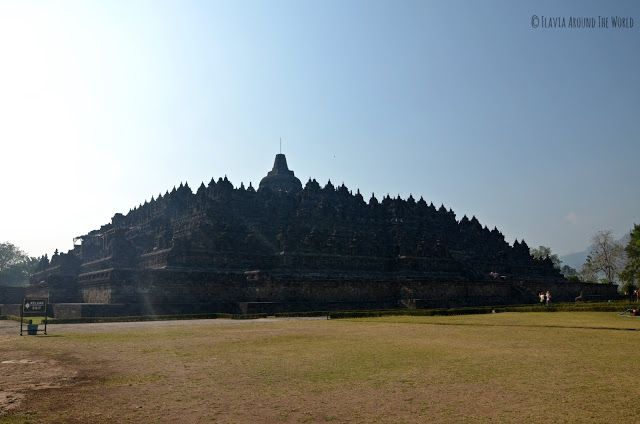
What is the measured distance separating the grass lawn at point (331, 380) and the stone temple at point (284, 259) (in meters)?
20.2

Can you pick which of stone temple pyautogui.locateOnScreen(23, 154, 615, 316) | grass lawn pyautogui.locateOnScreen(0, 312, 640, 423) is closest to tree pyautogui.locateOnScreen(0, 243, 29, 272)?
stone temple pyautogui.locateOnScreen(23, 154, 615, 316)

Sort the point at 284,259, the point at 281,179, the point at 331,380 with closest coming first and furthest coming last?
the point at 331,380, the point at 284,259, the point at 281,179

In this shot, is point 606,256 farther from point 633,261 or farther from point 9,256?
point 9,256

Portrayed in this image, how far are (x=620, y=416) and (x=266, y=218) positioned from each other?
5202 centimetres

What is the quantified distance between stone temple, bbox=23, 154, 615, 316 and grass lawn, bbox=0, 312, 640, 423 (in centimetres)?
2016

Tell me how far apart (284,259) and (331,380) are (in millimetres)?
38032

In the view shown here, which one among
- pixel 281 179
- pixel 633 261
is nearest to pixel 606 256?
pixel 633 261

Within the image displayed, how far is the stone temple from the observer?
3759 cm

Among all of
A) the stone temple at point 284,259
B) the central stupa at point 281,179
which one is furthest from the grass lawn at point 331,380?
the central stupa at point 281,179

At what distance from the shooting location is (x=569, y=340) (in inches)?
594

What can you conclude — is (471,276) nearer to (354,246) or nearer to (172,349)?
(354,246)

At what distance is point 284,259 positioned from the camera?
47.5 metres

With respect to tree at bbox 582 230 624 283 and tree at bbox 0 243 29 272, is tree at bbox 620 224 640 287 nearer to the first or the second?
tree at bbox 582 230 624 283

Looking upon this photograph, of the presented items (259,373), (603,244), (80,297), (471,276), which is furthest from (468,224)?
(259,373)
